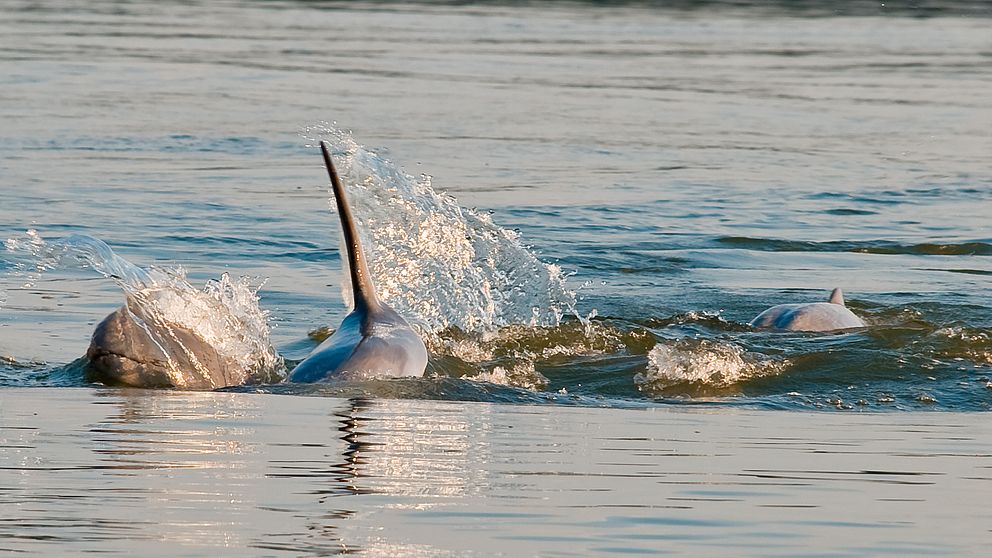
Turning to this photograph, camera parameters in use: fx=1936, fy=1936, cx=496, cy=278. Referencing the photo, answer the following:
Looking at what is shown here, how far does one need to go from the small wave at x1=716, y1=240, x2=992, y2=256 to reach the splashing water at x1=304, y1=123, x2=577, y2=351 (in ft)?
9.50

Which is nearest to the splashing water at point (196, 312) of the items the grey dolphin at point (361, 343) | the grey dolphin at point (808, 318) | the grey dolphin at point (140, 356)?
the grey dolphin at point (140, 356)

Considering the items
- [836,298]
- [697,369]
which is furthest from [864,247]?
[697,369]

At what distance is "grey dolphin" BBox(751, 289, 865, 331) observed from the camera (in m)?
11.4

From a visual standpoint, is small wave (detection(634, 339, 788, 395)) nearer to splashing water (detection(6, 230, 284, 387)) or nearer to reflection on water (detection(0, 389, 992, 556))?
reflection on water (detection(0, 389, 992, 556))

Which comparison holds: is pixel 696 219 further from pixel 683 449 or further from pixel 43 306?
pixel 683 449

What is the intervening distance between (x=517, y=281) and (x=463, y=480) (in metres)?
6.56

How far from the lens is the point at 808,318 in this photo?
11.4m

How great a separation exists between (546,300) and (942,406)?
3439 millimetres

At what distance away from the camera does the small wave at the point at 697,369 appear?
9.75 m

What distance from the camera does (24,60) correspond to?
25.5m

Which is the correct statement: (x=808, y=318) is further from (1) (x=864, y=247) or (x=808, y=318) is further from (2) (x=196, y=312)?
(1) (x=864, y=247)

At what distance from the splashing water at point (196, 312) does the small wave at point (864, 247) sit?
5.95 m

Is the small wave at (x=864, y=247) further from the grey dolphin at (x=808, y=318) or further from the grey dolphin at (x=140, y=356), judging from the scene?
the grey dolphin at (x=140, y=356)

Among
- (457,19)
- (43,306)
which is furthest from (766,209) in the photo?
(457,19)
